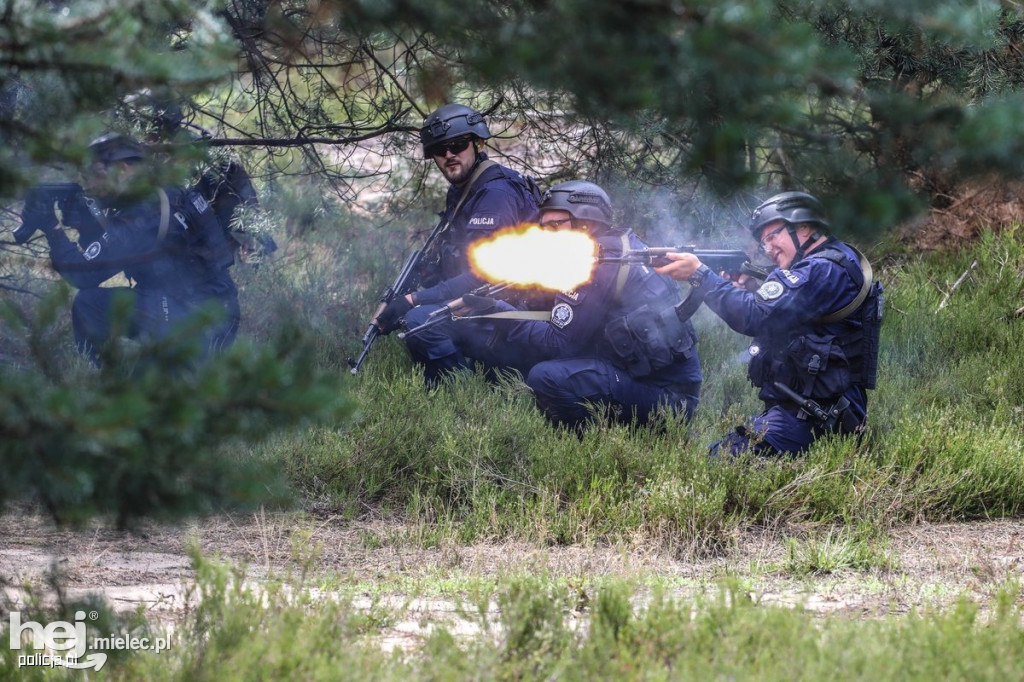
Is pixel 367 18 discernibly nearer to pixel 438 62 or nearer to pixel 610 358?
pixel 438 62

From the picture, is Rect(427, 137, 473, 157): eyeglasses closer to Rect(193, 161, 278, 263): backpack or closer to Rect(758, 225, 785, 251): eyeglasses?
Rect(193, 161, 278, 263): backpack

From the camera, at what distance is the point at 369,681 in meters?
3.09

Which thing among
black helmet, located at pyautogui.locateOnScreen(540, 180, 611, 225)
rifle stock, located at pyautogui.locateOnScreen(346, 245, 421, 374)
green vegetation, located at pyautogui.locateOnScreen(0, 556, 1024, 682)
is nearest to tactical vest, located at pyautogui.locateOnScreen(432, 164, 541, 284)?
rifle stock, located at pyautogui.locateOnScreen(346, 245, 421, 374)

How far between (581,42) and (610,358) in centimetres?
386

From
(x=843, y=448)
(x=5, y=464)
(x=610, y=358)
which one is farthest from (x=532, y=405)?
(x=5, y=464)

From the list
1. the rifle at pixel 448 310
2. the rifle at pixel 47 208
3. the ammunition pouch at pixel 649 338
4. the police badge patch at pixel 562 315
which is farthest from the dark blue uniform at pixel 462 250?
the rifle at pixel 47 208

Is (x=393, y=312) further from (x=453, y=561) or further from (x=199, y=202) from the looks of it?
(x=453, y=561)

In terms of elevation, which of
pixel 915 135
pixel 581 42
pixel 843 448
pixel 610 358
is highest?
pixel 581 42

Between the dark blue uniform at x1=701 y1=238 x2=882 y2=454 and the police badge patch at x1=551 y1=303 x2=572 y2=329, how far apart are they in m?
0.88

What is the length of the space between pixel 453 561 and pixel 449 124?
325 centimetres

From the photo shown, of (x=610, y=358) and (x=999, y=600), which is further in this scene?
(x=610, y=358)

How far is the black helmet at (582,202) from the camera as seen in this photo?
6.34m

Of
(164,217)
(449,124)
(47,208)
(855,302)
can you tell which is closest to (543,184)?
(449,124)

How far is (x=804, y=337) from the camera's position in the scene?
5.85 metres
